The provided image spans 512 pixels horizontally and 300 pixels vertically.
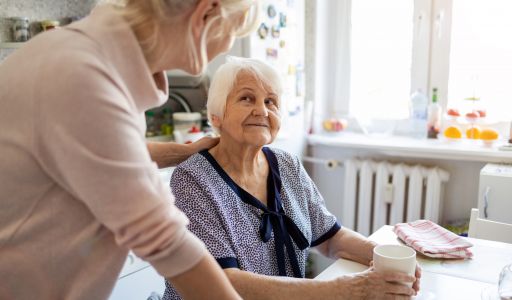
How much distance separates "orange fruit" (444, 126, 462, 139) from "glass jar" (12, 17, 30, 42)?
2.18 metres

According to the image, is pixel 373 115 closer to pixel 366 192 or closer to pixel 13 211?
pixel 366 192

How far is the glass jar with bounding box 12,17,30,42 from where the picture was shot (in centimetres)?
210

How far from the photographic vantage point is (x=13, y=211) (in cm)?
63

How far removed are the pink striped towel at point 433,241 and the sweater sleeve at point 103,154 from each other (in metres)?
0.96

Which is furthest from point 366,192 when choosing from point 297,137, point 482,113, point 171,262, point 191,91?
point 171,262

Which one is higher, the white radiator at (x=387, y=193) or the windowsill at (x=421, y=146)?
the windowsill at (x=421, y=146)

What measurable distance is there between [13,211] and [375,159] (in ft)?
7.50

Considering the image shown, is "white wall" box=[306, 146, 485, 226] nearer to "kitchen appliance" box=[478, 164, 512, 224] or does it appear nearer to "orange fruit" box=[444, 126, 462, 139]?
"orange fruit" box=[444, 126, 462, 139]

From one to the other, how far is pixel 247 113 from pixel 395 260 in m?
0.62

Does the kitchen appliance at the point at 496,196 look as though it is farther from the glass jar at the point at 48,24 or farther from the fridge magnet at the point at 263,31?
the glass jar at the point at 48,24

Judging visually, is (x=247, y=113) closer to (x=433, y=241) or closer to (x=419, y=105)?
Answer: (x=433, y=241)

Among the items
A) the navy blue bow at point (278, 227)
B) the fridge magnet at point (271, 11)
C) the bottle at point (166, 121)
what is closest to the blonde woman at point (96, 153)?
the navy blue bow at point (278, 227)

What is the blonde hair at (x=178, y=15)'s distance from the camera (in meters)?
0.62

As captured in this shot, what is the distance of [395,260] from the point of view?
98 cm
